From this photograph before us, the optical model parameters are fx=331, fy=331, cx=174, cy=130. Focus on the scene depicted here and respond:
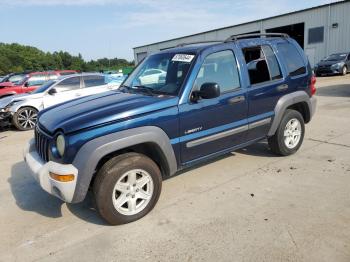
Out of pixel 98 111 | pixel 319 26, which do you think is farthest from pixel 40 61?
pixel 98 111

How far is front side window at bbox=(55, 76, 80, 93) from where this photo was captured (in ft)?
32.9

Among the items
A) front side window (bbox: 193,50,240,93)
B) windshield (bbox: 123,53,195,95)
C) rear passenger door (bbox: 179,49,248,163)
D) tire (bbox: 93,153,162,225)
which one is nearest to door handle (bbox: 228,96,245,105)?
rear passenger door (bbox: 179,49,248,163)

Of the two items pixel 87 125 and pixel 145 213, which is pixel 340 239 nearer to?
pixel 145 213

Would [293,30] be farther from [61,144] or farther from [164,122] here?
[61,144]

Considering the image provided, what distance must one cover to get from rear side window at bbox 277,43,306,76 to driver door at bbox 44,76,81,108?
263 inches

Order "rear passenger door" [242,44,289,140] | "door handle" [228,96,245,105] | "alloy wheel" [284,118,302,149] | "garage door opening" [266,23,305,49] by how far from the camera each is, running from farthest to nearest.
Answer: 1. "garage door opening" [266,23,305,49]
2. "alloy wheel" [284,118,302,149]
3. "rear passenger door" [242,44,289,140]
4. "door handle" [228,96,245,105]

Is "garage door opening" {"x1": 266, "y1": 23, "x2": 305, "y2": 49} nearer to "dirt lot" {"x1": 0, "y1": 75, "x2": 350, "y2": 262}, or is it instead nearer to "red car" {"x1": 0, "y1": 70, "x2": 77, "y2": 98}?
"red car" {"x1": 0, "y1": 70, "x2": 77, "y2": 98}

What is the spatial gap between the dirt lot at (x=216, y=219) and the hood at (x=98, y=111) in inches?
44.3

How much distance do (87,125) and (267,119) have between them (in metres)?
2.74

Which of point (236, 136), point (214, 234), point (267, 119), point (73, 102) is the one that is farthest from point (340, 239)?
point (73, 102)

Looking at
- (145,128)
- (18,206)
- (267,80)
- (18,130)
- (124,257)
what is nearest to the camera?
(124,257)

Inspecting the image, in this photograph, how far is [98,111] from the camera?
3.61 metres

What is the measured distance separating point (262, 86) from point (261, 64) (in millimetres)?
365

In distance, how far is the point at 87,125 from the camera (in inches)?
131
